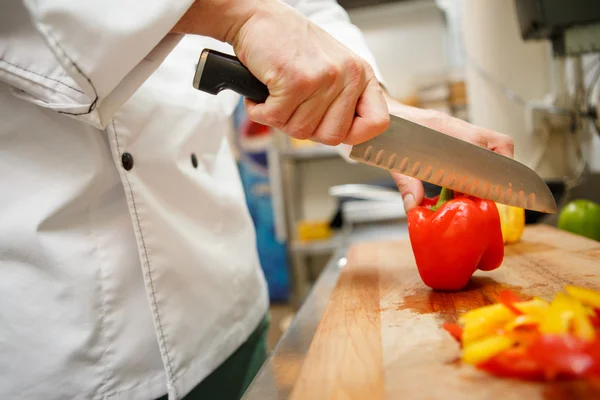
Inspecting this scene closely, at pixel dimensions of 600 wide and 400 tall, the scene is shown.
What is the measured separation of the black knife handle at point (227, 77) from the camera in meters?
0.59

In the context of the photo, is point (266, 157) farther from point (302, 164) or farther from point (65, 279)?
point (65, 279)

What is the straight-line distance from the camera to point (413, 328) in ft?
1.92

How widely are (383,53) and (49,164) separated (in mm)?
3276

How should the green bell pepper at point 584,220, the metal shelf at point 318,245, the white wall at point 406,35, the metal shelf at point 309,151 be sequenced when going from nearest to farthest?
the green bell pepper at point 584,220, the metal shelf at point 318,245, the metal shelf at point 309,151, the white wall at point 406,35

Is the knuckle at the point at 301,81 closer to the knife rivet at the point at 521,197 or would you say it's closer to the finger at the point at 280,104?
the finger at the point at 280,104

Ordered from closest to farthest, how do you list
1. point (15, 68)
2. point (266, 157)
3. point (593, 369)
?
point (593, 369) → point (15, 68) → point (266, 157)

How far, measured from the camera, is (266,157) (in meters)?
3.44

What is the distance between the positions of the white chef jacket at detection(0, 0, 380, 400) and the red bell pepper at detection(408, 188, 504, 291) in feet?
1.14

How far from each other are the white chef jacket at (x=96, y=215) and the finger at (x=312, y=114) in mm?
171

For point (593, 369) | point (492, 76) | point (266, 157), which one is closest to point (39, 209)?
point (593, 369)

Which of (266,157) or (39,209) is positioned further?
(266,157)

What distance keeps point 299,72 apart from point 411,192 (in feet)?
1.29

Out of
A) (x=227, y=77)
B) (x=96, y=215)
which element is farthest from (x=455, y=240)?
(x=96, y=215)

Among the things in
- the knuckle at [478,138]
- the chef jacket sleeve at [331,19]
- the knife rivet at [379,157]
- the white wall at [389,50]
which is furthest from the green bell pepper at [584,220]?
the white wall at [389,50]
